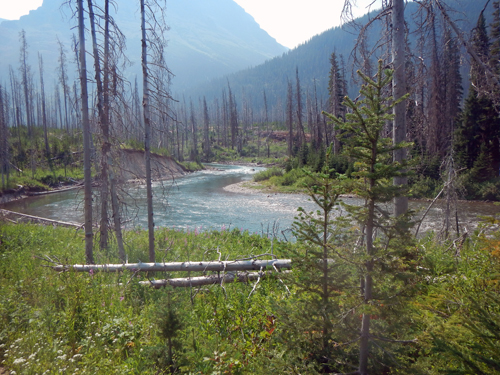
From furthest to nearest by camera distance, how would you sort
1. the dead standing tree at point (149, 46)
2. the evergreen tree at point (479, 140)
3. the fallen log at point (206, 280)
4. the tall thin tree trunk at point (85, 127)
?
1. the evergreen tree at point (479, 140)
2. the dead standing tree at point (149, 46)
3. the tall thin tree trunk at point (85, 127)
4. the fallen log at point (206, 280)

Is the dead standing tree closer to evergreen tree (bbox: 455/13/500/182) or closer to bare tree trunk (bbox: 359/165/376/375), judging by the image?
bare tree trunk (bbox: 359/165/376/375)

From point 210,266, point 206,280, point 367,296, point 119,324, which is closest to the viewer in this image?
point 367,296

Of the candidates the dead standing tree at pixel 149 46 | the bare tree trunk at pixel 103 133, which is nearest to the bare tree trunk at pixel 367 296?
the dead standing tree at pixel 149 46

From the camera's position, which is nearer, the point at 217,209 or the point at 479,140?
the point at 217,209

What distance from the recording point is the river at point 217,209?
54.7 feet

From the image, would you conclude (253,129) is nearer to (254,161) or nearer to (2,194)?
(254,161)

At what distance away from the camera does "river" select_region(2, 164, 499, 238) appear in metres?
16.7

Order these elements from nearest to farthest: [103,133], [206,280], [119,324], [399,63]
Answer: [119,324] < [399,63] < [206,280] < [103,133]

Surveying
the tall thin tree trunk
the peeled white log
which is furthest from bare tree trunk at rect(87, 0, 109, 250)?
the peeled white log

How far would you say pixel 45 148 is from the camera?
38.5m

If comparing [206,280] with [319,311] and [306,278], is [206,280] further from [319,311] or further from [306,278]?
[319,311]

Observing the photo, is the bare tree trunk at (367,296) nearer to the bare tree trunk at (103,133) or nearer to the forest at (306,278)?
the forest at (306,278)

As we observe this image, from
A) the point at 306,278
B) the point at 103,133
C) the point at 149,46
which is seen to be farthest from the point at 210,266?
the point at 149,46

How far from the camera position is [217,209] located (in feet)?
71.4
